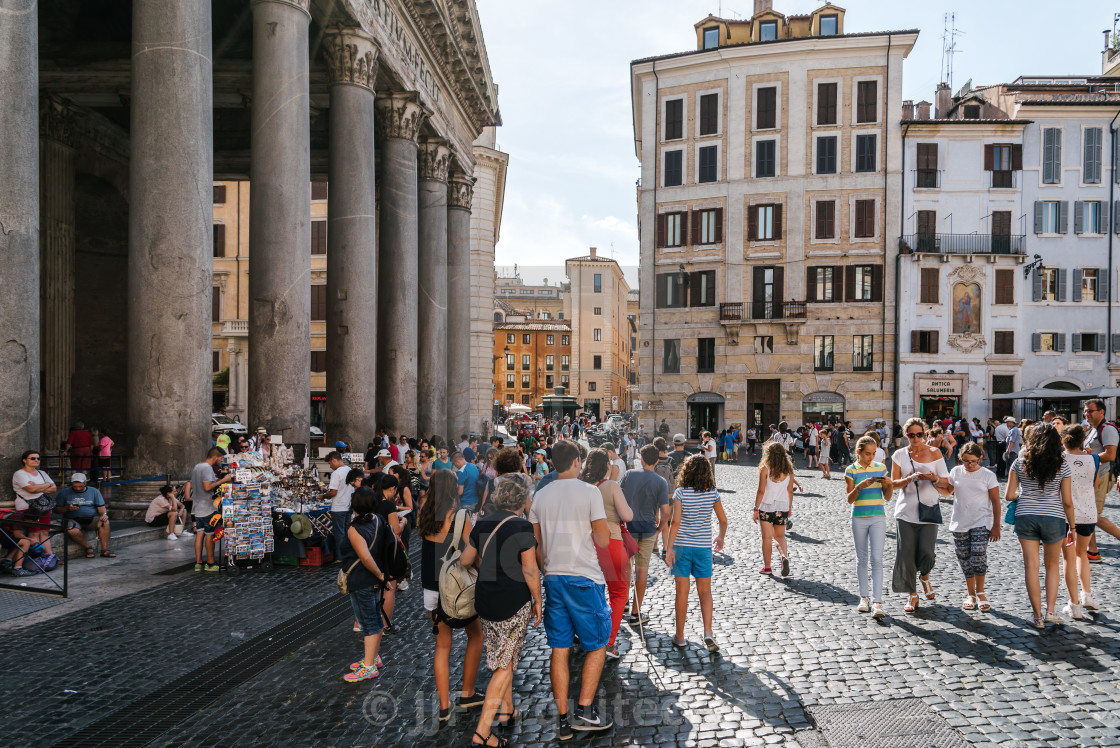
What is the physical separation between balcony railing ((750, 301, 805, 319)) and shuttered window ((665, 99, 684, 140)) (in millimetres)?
9020

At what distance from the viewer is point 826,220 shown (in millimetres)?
35812

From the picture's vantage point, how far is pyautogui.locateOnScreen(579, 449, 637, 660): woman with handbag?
589 centimetres

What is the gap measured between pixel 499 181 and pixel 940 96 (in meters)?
24.0

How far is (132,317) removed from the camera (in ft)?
37.0

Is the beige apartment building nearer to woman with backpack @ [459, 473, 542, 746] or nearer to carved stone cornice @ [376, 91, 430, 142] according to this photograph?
carved stone cornice @ [376, 91, 430, 142]

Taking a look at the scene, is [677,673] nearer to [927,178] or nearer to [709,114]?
[709,114]

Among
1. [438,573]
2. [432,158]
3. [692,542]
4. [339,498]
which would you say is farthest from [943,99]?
[438,573]

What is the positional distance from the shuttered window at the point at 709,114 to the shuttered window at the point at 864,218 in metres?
7.51

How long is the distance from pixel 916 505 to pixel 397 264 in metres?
15.6

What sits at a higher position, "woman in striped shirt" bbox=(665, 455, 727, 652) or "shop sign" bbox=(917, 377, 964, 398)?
"shop sign" bbox=(917, 377, 964, 398)

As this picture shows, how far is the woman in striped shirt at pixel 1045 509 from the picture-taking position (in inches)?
277

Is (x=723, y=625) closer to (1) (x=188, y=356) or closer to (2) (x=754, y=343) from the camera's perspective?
(1) (x=188, y=356)

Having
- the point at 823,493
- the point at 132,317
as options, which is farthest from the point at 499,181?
the point at 132,317

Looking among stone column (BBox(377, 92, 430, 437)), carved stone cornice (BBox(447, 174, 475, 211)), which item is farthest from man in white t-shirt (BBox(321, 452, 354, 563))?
carved stone cornice (BBox(447, 174, 475, 211))
